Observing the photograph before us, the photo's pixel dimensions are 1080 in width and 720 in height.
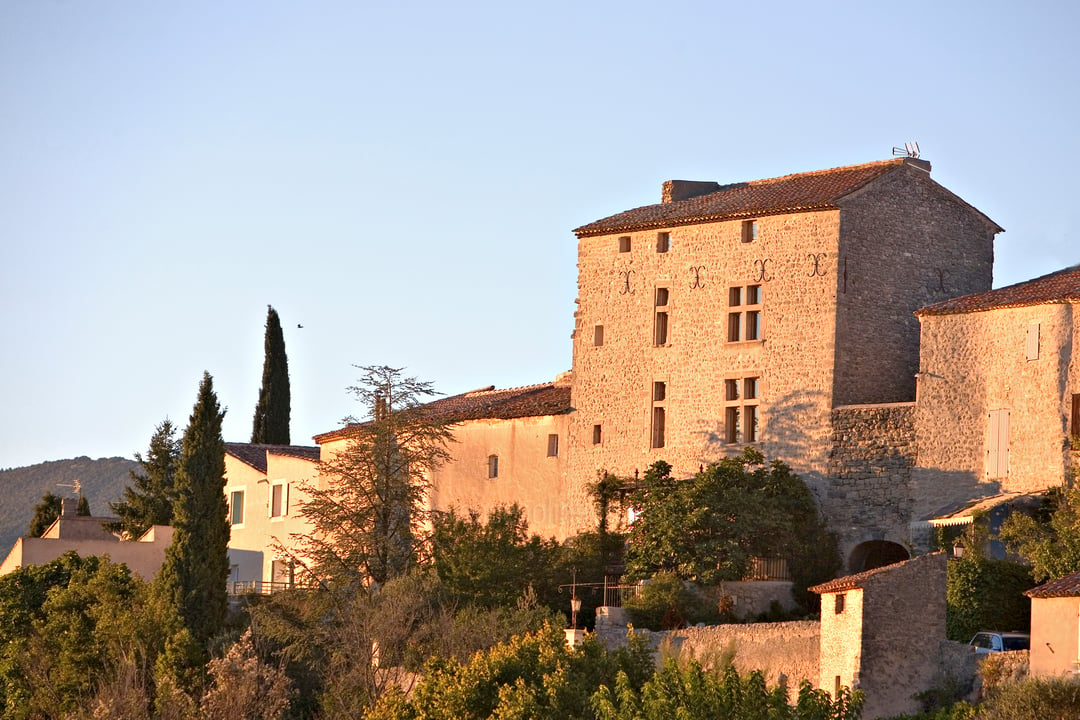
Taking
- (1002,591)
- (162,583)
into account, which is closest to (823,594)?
(1002,591)

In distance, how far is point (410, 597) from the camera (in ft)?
139

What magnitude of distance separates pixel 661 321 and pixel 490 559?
815 centimetres

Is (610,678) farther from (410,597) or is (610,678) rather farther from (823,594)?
(410,597)

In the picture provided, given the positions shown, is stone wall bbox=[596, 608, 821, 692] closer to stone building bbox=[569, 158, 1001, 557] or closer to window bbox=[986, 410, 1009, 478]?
stone building bbox=[569, 158, 1001, 557]

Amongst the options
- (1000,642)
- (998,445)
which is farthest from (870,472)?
(1000,642)

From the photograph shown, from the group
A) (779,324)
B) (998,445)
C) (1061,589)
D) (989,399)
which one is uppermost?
(779,324)

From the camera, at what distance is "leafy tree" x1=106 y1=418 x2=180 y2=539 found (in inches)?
2435

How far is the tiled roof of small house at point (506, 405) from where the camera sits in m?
51.2

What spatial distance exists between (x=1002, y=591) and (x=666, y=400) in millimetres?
12730

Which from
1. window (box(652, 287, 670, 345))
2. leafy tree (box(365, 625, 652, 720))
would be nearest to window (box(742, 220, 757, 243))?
window (box(652, 287, 670, 345))

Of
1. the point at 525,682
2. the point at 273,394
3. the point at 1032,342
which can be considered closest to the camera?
the point at 525,682

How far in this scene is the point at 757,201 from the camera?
4794 centimetres

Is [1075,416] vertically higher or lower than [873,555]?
higher

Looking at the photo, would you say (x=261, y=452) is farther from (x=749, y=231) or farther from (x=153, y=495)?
(x=749, y=231)
